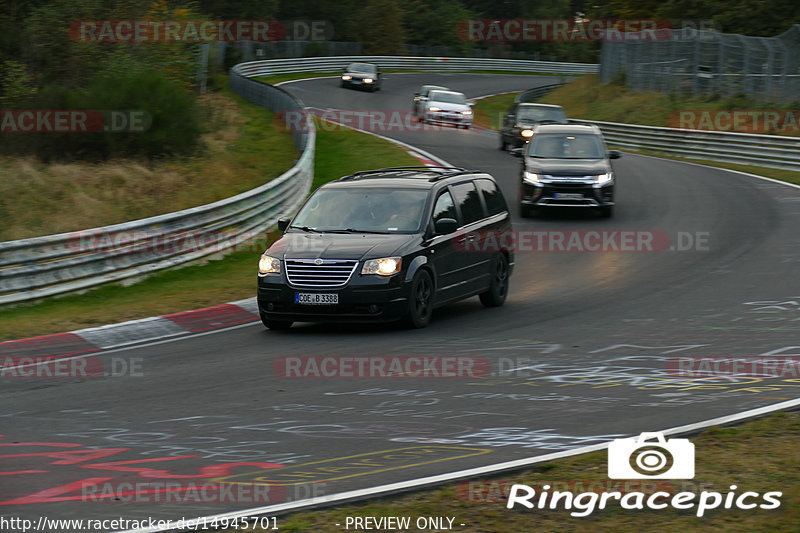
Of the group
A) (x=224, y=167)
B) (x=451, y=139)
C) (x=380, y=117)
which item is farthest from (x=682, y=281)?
(x=380, y=117)

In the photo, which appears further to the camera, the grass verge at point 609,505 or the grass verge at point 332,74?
the grass verge at point 332,74

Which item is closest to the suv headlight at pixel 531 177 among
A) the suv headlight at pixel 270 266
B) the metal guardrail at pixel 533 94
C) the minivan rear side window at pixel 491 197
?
the minivan rear side window at pixel 491 197

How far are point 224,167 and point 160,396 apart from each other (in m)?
19.1

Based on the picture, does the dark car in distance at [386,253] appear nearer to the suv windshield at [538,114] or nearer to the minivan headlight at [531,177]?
the minivan headlight at [531,177]

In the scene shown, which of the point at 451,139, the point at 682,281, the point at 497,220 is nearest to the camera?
the point at 497,220

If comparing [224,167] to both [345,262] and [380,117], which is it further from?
[380,117]

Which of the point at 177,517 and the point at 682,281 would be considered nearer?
the point at 177,517

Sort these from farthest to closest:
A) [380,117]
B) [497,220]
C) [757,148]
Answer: [380,117] → [757,148] → [497,220]

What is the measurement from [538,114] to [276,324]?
23095mm

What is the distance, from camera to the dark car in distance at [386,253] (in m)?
11.7

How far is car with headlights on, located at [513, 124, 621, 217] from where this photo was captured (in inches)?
853

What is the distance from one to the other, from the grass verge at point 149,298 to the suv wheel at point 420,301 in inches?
131

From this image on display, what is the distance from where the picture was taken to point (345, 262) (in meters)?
11.8
